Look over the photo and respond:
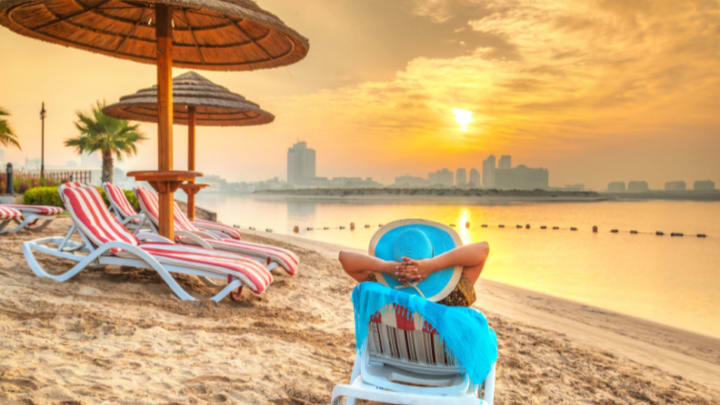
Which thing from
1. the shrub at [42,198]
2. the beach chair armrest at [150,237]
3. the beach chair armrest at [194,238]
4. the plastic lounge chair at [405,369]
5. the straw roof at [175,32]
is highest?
the straw roof at [175,32]

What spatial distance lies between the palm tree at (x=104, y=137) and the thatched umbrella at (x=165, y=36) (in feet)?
59.0

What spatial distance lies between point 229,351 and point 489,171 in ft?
358

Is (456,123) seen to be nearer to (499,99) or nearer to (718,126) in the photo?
(499,99)

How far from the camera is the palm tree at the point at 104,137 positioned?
22672 millimetres

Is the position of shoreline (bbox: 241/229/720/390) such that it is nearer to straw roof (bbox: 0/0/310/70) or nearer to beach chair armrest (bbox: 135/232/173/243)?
beach chair armrest (bbox: 135/232/173/243)

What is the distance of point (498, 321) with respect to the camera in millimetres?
5547

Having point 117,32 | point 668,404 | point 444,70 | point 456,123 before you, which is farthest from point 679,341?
point 456,123

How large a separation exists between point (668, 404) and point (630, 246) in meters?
20.4

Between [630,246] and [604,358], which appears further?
[630,246]

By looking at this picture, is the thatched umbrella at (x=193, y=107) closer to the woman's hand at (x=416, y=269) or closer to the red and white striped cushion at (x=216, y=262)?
the red and white striped cushion at (x=216, y=262)

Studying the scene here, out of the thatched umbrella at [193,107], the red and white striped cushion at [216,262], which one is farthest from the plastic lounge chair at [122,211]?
the red and white striped cushion at [216,262]

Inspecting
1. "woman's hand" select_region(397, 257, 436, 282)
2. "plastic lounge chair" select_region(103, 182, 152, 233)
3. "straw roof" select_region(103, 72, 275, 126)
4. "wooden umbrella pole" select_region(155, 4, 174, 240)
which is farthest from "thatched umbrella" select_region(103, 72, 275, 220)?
"woman's hand" select_region(397, 257, 436, 282)

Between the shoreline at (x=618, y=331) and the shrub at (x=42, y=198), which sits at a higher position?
the shrub at (x=42, y=198)

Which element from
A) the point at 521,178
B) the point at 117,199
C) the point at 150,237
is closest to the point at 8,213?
the point at 117,199
